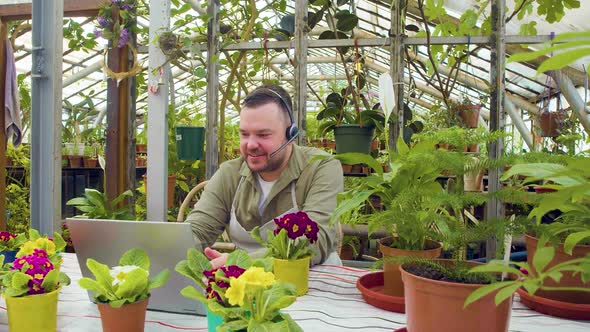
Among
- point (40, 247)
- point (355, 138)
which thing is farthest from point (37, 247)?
point (355, 138)

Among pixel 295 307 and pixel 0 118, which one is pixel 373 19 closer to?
pixel 0 118

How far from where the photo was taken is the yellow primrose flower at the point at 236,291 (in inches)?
25.4

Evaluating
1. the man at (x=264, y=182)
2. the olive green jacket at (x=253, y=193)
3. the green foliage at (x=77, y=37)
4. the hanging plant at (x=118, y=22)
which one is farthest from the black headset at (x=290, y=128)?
the green foliage at (x=77, y=37)

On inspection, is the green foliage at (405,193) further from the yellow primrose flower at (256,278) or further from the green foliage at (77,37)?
the green foliage at (77,37)

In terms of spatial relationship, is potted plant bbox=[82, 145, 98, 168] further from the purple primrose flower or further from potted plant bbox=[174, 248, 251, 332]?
potted plant bbox=[174, 248, 251, 332]

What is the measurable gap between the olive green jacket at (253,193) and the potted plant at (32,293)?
0.82 meters

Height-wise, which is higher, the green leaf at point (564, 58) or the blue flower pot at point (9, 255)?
the green leaf at point (564, 58)

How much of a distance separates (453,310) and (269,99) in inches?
43.7

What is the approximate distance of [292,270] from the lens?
108 cm

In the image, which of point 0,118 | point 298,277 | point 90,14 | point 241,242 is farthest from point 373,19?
point 298,277

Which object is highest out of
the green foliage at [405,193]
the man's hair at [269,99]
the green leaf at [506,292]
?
the man's hair at [269,99]

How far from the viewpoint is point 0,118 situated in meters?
2.82

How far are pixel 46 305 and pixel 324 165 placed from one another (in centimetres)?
111

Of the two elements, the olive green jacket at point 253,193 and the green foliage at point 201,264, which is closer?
the green foliage at point 201,264
